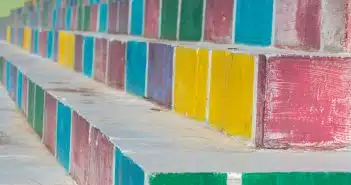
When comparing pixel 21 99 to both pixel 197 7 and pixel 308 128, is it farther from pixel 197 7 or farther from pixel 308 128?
pixel 308 128

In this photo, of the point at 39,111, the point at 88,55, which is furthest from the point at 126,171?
the point at 88,55

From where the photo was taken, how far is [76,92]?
244cm

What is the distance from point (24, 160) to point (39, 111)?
61 cm

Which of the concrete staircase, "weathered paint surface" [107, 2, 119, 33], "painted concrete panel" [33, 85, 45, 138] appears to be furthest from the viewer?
"weathered paint surface" [107, 2, 119, 33]

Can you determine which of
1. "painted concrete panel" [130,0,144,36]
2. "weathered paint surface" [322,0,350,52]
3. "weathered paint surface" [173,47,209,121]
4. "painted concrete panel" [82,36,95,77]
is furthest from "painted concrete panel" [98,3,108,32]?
"weathered paint surface" [322,0,350,52]

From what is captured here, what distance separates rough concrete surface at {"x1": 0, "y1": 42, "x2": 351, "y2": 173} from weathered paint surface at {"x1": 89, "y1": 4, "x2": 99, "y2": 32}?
2.07m

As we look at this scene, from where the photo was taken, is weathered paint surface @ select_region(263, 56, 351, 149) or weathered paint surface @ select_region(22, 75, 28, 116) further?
weathered paint surface @ select_region(22, 75, 28, 116)

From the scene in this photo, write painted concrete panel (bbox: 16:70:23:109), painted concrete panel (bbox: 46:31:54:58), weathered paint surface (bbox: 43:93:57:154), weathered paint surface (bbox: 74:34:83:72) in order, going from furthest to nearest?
painted concrete panel (bbox: 46:31:54:58)
weathered paint surface (bbox: 74:34:83:72)
painted concrete panel (bbox: 16:70:23:109)
weathered paint surface (bbox: 43:93:57:154)

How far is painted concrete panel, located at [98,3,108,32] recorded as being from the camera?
3.91 m

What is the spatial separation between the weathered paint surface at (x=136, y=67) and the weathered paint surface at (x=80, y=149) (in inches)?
17.8

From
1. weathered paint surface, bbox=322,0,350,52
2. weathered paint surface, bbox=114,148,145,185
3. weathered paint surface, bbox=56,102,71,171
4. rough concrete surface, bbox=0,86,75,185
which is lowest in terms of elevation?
rough concrete surface, bbox=0,86,75,185

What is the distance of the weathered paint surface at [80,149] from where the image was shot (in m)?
1.69

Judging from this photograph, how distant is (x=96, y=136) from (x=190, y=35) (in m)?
0.89

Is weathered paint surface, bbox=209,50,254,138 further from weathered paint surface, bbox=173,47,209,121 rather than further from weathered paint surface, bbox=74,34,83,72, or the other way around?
weathered paint surface, bbox=74,34,83,72
